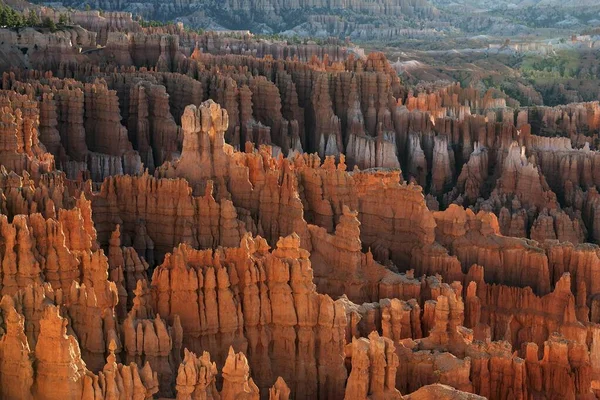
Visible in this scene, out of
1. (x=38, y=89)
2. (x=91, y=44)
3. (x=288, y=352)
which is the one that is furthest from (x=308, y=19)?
(x=288, y=352)

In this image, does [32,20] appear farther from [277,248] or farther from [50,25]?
[277,248]

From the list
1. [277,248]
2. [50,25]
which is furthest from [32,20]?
[277,248]

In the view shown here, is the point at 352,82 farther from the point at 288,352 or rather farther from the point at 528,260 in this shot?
the point at 288,352

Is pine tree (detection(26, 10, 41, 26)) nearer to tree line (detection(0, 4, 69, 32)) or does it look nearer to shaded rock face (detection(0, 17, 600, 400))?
tree line (detection(0, 4, 69, 32))

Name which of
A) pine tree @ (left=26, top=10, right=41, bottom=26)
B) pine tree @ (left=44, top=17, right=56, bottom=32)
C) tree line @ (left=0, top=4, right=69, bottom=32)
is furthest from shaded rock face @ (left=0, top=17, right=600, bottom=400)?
pine tree @ (left=26, top=10, right=41, bottom=26)

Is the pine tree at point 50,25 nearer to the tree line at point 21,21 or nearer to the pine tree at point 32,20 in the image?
the tree line at point 21,21

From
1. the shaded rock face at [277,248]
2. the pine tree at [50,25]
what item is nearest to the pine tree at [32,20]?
the pine tree at [50,25]

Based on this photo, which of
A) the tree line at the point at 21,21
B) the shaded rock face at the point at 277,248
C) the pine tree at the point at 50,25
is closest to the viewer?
the shaded rock face at the point at 277,248

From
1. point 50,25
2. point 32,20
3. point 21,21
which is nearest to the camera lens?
point 21,21
